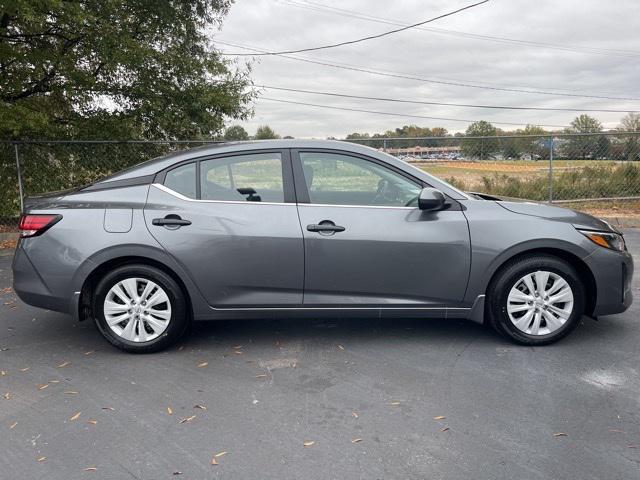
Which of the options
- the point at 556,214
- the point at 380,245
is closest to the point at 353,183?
the point at 380,245

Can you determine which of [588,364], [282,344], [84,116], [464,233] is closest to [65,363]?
[282,344]

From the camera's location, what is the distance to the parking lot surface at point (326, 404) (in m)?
2.61

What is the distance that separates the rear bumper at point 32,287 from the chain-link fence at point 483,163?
5.51 metres

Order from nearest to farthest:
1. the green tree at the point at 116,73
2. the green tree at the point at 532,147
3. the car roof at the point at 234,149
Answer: the car roof at the point at 234,149
the green tree at the point at 116,73
the green tree at the point at 532,147

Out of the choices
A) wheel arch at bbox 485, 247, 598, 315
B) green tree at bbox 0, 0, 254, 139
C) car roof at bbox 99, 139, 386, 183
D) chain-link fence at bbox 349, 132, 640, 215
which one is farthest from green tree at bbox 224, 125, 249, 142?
wheel arch at bbox 485, 247, 598, 315

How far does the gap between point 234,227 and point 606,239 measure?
278 cm

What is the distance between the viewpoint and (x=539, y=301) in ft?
13.0

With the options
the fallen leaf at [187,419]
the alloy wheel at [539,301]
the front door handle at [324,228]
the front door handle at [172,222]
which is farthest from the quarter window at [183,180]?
the alloy wheel at [539,301]

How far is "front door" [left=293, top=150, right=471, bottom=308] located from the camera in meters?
3.89

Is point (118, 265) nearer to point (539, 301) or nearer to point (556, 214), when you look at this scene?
point (539, 301)

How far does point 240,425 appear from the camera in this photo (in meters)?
2.97

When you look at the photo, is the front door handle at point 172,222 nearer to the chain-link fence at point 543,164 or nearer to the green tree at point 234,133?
the chain-link fence at point 543,164

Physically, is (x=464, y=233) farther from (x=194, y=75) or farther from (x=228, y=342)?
(x=194, y=75)

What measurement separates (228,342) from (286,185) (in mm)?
1352
